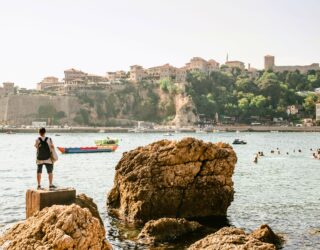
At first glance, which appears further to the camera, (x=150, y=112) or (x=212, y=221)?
(x=150, y=112)

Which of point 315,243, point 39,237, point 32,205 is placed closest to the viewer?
point 39,237

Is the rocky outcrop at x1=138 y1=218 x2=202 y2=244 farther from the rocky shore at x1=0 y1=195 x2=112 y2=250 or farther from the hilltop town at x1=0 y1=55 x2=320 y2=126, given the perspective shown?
the hilltop town at x1=0 y1=55 x2=320 y2=126

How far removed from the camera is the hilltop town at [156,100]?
170 metres

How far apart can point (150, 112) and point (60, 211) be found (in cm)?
17091

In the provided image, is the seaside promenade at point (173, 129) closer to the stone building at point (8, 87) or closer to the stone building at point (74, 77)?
the stone building at point (8, 87)

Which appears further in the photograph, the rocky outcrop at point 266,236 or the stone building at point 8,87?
the stone building at point 8,87

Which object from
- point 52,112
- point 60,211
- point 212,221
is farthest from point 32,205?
point 52,112

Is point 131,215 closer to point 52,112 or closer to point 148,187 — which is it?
point 148,187

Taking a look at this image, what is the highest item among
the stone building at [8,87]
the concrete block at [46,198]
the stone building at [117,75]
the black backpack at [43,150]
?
the stone building at [117,75]

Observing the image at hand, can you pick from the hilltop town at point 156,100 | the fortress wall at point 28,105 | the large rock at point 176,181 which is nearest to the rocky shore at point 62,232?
the large rock at point 176,181

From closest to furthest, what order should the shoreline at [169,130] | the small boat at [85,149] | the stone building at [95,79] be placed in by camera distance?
the small boat at [85,149]
the shoreline at [169,130]
the stone building at [95,79]

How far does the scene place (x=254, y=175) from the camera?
142ft

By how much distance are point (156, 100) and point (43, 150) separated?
16802 centimetres

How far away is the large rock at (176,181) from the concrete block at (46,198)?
28.3ft
